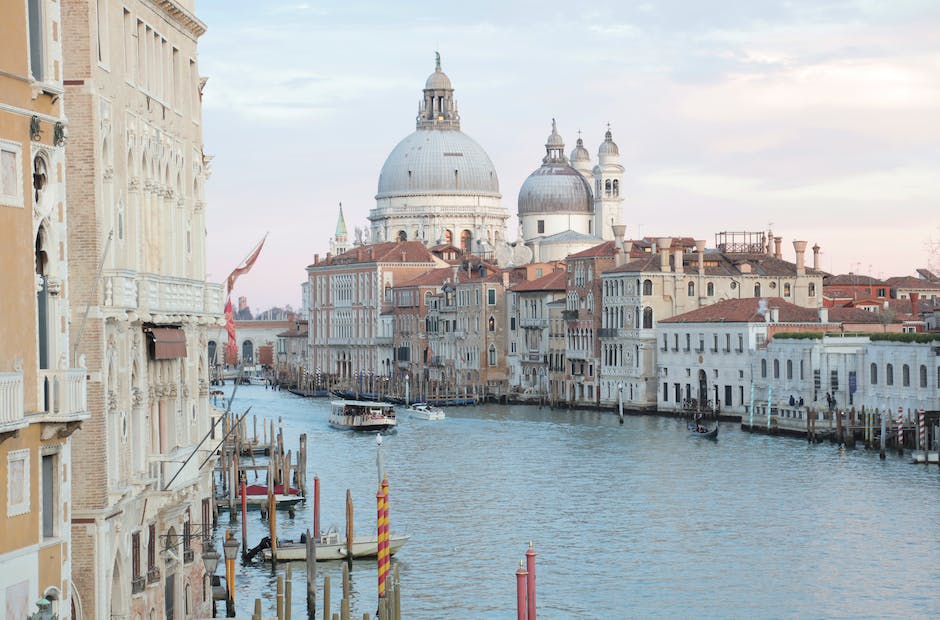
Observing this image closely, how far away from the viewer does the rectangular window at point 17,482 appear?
30.2 feet

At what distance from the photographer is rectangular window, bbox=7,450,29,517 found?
363 inches

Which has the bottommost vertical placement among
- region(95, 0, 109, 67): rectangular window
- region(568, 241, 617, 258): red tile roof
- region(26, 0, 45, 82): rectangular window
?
region(26, 0, 45, 82): rectangular window

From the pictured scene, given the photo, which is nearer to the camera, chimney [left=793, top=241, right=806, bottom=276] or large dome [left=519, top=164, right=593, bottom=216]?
chimney [left=793, top=241, right=806, bottom=276]

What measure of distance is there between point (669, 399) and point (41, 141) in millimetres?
44768

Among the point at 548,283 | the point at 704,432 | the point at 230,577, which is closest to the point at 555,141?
the point at 548,283

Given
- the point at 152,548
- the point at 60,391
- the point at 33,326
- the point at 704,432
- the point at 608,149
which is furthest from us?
the point at 608,149

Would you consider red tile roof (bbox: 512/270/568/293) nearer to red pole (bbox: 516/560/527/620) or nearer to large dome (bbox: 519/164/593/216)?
large dome (bbox: 519/164/593/216)

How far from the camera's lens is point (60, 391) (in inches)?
381

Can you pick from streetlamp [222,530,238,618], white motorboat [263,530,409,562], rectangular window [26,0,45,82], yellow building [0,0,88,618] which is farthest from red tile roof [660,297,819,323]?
rectangular window [26,0,45,82]

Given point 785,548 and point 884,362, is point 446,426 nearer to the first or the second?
point 884,362

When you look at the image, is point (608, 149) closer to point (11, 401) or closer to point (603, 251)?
point (603, 251)

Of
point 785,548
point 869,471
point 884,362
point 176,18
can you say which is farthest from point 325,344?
point 176,18

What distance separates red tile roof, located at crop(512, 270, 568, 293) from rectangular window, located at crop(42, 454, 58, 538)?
177 feet

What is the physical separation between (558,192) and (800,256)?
35388 mm
